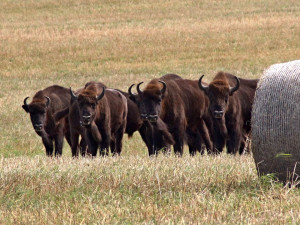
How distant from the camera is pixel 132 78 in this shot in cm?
3120

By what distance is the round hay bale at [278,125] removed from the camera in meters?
7.70

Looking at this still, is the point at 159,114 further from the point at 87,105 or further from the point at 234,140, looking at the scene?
the point at 234,140

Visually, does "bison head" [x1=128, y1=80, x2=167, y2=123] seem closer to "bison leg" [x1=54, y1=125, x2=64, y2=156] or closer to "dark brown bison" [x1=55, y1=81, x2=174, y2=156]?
"dark brown bison" [x1=55, y1=81, x2=174, y2=156]

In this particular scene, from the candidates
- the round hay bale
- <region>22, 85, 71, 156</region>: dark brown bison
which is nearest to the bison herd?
<region>22, 85, 71, 156</region>: dark brown bison

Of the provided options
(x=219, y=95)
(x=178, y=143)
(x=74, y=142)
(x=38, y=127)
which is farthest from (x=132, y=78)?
(x=219, y=95)

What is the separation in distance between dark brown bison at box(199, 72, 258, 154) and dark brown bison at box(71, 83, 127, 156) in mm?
2077

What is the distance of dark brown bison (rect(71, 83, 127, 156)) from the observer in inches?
536

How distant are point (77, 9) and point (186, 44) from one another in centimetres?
1942

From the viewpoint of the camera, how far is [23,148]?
17.1 metres

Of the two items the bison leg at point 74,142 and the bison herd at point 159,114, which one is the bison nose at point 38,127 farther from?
the bison leg at point 74,142

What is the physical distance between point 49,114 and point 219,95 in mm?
4095

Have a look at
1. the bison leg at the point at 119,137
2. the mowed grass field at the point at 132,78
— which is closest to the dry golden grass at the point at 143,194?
the mowed grass field at the point at 132,78

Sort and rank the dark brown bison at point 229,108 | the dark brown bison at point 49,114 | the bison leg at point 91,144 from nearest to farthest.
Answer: the dark brown bison at point 229,108 → the bison leg at point 91,144 → the dark brown bison at point 49,114

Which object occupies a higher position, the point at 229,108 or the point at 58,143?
the point at 229,108
